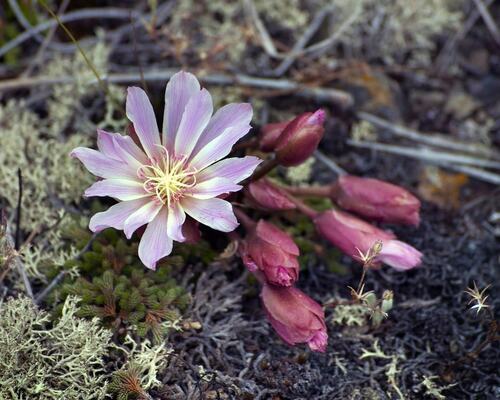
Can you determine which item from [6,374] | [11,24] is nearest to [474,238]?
[6,374]

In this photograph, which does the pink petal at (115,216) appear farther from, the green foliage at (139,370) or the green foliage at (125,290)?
the green foliage at (139,370)

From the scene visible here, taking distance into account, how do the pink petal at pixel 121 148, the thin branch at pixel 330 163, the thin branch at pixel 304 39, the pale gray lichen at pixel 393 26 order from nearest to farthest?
the pink petal at pixel 121 148 < the thin branch at pixel 330 163 < the thin branch at pixel 304 39 < the pale gray lichen at pixel 393 26

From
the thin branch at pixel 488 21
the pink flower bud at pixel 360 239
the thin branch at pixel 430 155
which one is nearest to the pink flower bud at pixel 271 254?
the pink flower bud at pixel 360 239

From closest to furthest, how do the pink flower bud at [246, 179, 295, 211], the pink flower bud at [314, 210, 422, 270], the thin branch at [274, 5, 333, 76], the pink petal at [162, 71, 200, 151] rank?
the pink petal at [162, 71, 200, 151]
the pink flower bud at [314, 210, 422, 270]
the pink flower bud at [246, 179, 295, 211]
the thin branch at [274, 5, 333, 76]

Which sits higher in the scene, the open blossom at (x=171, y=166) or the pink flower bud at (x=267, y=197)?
the open blossom at (x=171, y=166)

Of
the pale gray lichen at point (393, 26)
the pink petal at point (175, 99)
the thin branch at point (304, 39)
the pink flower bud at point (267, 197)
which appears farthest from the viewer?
the pale gray lichen at point (393, 26)

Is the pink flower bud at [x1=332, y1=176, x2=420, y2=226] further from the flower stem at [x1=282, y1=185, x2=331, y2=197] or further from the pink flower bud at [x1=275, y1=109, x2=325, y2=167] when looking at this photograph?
the pink flower bud at [x1=275, y1=109, x2=325, y2=167]

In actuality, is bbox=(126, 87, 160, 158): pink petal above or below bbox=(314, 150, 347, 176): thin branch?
above

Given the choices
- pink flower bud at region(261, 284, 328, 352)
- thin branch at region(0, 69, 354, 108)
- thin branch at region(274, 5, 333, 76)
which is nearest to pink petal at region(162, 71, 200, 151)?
pink flower bud at region(261, 284, 328, 352)

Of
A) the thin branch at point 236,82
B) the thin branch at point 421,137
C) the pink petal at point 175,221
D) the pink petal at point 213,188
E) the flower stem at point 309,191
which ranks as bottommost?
the thin branch at point 421,137
